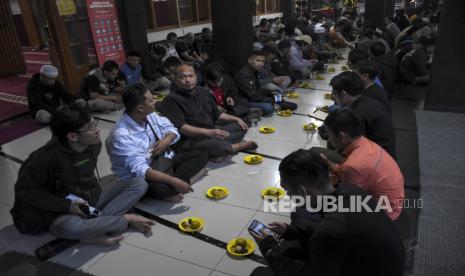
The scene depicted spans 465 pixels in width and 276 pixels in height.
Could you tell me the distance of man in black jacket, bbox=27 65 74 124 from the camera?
479 cm

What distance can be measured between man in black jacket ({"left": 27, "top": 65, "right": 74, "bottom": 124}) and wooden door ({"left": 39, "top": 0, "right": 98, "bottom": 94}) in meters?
1.06

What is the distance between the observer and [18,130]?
4867 millimetres

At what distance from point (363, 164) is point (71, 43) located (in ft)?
19.9

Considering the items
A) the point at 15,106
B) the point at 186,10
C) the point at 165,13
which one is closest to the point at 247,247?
the point at 15,106

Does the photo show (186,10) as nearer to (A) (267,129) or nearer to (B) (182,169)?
(A) (267,129)

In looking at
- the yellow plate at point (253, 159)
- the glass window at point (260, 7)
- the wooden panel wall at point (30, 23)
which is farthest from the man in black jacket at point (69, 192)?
the glass window at point (260, 7)

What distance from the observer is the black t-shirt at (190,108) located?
3.43 meters

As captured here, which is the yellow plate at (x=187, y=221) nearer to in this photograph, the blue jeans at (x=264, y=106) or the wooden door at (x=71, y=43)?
the blue jeans at (x=264, y=106)

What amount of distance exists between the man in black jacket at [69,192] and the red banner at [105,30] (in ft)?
15.7

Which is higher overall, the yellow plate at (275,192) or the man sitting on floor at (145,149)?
the man sitting on floor at (145,149)

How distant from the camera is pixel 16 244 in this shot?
254 cm

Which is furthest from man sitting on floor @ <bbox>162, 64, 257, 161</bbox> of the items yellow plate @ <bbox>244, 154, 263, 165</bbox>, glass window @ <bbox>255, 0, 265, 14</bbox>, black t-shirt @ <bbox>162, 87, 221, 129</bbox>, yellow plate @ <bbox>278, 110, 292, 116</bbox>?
glass window @ <bbox>255, 0, 265, 14</bbox>

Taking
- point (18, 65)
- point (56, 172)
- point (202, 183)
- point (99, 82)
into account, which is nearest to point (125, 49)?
point (99, 82)

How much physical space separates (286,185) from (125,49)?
672 cm
